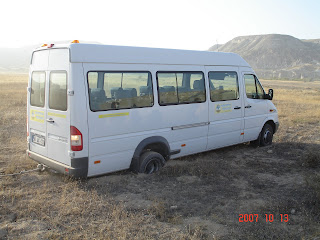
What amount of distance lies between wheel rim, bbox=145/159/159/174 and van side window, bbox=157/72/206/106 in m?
1.13

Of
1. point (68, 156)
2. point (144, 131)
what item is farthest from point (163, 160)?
point (68, 156)

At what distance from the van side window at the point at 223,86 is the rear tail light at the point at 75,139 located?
328 centimetres

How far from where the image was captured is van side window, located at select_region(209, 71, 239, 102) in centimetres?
759

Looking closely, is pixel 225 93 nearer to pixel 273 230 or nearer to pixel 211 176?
pixel 211 176

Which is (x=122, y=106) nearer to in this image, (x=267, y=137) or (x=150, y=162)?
(x=150, y=162)

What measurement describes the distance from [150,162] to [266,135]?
160 inches

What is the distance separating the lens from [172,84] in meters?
6.81

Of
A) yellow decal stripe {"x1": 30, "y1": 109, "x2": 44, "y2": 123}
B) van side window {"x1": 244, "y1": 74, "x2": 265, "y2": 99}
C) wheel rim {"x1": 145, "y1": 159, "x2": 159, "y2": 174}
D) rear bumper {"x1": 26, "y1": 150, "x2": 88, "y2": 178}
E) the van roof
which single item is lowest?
wheel rim {"x1": 145, "y1": 159, "x2": 159, "y2": 174}

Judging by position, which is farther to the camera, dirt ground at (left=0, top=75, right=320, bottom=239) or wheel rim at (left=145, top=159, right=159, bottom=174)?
wheel rim at (left=145, top=159, right=159, bottom=174)

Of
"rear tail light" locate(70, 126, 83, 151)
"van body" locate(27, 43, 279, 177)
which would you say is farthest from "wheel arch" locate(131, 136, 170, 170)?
"rear tail light" locate(70, 126, 83, 151)

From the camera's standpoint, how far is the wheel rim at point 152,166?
6621mm

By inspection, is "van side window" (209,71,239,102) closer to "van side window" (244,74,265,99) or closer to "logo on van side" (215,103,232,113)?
"logo on van side" (215,103,232,113)

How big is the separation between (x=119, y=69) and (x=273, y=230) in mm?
3527

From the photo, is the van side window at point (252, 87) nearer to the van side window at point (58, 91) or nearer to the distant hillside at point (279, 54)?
the van side window at point (58, 91)
